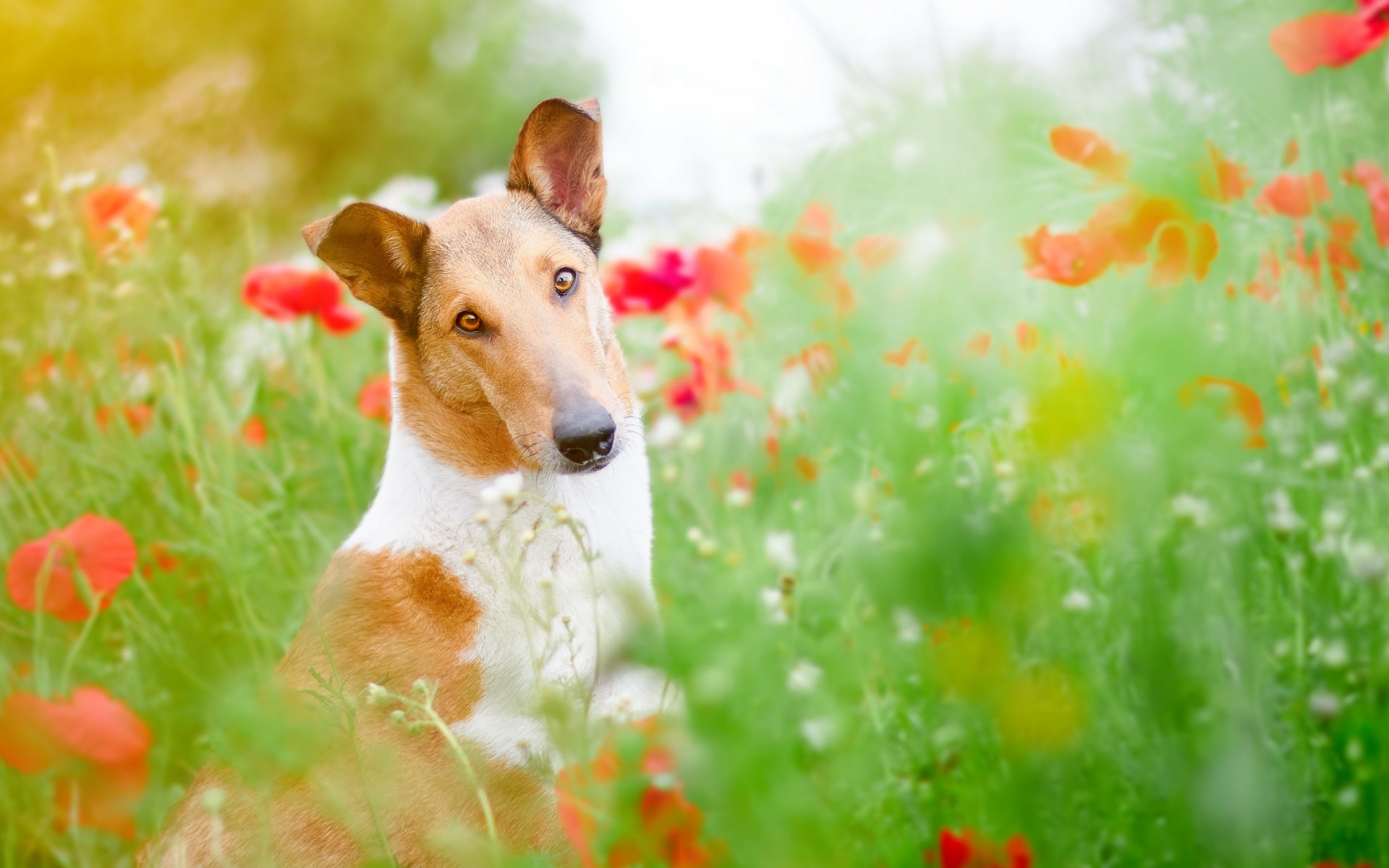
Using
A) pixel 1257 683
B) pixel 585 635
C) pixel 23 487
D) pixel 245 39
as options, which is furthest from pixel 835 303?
pixel 245 39

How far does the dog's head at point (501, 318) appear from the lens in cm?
257

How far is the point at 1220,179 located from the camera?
2.37m

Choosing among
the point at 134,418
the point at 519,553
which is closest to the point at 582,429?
the point at 519,553

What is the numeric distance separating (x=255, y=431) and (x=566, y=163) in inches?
77.9

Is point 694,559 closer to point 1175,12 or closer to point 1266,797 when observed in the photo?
point 1175,12

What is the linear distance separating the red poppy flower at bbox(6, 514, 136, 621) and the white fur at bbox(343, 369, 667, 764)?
21.3 inches

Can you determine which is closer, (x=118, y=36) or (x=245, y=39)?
(x=118, y=36)

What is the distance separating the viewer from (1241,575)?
180 centimetres

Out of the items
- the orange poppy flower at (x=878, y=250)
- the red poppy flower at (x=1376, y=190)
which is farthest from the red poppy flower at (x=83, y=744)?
the red poppy flower at (x=1376, y=190)

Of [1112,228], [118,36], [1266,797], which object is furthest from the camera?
[118,36]

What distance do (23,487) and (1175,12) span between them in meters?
4.08

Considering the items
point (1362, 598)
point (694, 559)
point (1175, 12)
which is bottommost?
point (694, 559)

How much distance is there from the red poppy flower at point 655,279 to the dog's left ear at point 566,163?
44 cm

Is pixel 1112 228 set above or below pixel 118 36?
below
